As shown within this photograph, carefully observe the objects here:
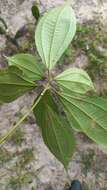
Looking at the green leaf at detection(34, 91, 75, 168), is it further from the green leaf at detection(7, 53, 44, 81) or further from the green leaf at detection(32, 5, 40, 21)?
the green leaf at detection(32, 5, 40, 21)

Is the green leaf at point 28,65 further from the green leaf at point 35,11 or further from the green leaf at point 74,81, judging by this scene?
the green leaf at point 35,11

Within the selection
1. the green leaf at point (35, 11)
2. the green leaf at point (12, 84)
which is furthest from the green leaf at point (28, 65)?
the green leaf at point (35, 11)

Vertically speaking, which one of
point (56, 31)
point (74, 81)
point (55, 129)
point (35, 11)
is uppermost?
point (35, 11)

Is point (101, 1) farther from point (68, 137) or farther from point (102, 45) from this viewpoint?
point (68, 137)

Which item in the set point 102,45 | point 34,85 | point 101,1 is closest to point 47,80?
point 34,85

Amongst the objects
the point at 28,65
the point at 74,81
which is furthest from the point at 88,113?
the point at 28,65

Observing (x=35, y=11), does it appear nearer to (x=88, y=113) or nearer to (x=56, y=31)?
(x=56, y=31)

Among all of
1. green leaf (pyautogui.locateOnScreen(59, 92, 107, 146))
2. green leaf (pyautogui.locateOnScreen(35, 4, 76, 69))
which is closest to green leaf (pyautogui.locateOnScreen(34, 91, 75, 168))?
green leaf (pyautogui.locateOnScreen(59, 92, 107, 146))
